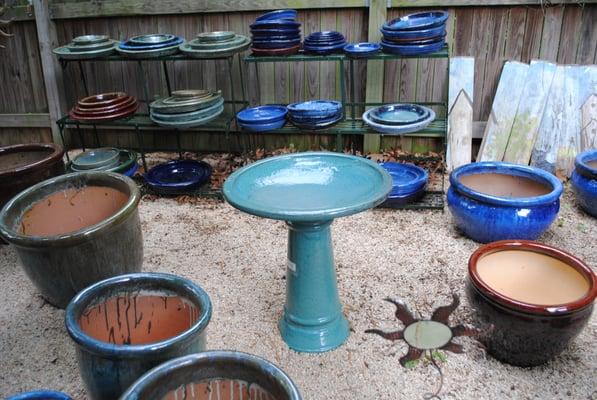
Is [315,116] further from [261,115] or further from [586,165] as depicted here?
[586,165]

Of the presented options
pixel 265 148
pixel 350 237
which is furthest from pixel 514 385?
pixel 265 148

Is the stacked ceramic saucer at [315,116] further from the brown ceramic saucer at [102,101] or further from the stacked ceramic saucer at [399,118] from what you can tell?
the brown ceramic saucer at [102,101]

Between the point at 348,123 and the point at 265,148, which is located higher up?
the point at 348,123

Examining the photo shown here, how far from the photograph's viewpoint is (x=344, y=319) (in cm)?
266

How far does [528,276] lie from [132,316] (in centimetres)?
186

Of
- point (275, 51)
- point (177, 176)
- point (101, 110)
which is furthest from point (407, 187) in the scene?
point (101, 110)

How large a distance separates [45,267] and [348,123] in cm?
265

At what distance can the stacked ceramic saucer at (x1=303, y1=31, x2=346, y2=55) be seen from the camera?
3.99m

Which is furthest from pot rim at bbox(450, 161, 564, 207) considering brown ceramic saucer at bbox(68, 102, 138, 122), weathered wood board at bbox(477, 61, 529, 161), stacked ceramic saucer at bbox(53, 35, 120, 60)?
stacked ceramic saucer at bbox(53, 35, 120, 60)

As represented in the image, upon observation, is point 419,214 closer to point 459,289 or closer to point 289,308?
point 459,289

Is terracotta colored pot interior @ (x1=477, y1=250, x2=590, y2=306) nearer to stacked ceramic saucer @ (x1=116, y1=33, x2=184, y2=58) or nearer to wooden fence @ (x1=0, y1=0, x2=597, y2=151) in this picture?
wooden fence @ (x1=0, y1=0, x2=597, y2=151)

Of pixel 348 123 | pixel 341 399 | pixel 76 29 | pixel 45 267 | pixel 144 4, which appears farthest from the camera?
pixel 76 29

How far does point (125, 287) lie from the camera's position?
2.05 metres

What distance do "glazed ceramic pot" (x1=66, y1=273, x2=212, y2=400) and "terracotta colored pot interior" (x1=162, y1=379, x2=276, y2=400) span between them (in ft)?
0.61
